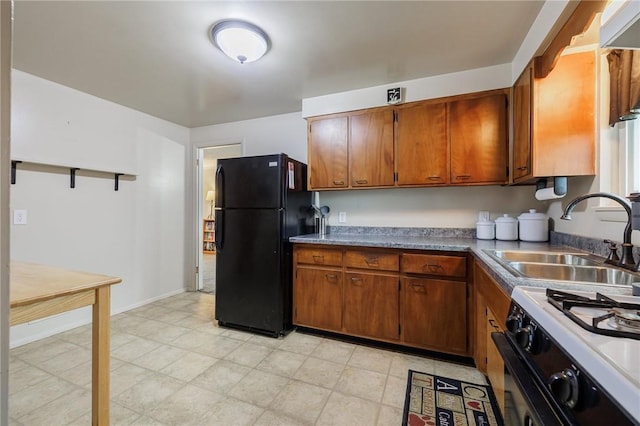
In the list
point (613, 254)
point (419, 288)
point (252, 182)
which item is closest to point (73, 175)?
point (252, 182)

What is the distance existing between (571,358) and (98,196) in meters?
3.82

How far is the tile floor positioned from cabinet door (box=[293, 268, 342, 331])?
16cm

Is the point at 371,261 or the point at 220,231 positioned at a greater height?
the point at 220,231

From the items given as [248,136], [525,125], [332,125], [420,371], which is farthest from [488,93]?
[248,136]

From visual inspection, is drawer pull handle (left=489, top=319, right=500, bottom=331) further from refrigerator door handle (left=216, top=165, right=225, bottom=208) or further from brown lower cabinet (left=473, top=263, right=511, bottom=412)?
refrigerator door handle (left=216, top=165, right=225, bottom=208)

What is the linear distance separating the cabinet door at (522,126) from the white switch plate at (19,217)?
159 inches

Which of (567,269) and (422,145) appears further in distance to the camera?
(422,145)

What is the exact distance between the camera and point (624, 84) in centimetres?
142

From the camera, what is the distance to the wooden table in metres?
1.13

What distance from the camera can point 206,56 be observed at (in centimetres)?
218

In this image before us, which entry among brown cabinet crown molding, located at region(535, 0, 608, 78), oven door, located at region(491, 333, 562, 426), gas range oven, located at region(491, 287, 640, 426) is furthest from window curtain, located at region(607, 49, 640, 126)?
oven door, located at region(491, 333, 562, 426)

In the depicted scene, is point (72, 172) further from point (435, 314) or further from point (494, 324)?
point (494, 324)

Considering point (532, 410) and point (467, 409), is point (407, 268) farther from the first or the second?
point (532, 410)

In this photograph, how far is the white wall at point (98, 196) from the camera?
2469 millimetres
